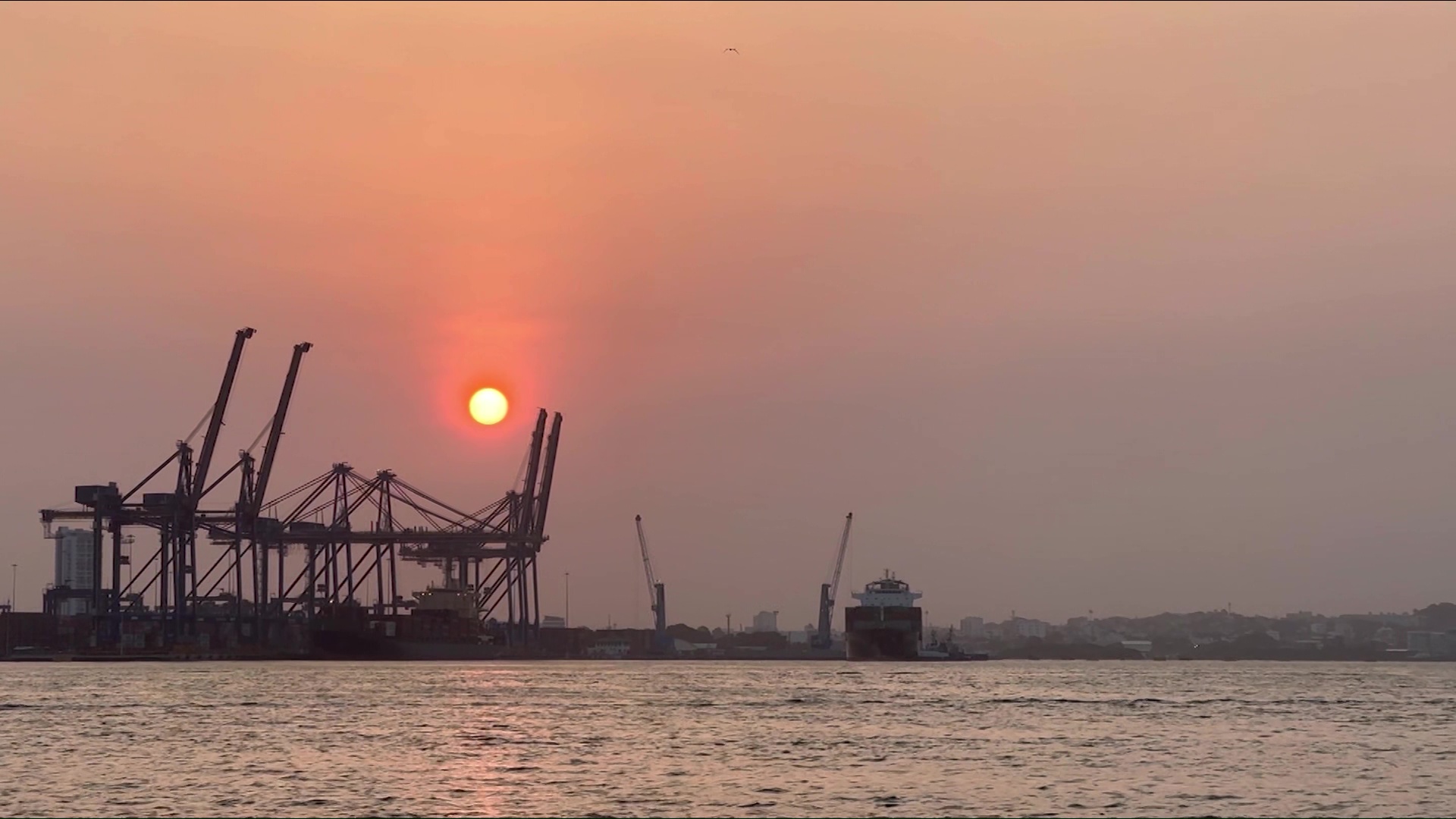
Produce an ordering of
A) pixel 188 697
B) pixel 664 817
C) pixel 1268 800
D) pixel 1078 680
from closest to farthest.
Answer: pixel 664 817, pixel 1268 800, pixel 188 697, pixel 1078 680

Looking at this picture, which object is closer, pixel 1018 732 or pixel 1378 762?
pixel 1378 762

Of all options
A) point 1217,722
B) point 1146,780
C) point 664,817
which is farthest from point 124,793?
point 1217,722

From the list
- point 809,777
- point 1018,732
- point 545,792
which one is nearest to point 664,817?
point 545,792

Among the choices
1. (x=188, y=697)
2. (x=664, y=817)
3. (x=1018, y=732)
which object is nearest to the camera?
(x=664, y=817)

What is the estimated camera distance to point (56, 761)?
63.5 meters

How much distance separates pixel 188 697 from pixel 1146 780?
252 ft

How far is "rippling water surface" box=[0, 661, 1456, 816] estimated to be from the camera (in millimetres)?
50438

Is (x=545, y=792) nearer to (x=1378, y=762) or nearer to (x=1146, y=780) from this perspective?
(x=1146, y=780)

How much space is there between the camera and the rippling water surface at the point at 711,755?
50.4 m

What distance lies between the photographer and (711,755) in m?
67.1

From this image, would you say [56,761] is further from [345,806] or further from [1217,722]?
[1217,722]

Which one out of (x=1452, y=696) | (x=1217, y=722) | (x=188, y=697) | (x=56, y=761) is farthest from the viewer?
(x=1452, y=696)

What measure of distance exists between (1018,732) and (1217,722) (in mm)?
16061

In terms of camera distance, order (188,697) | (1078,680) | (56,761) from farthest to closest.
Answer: (1078,680) < (188,697) < (56,761)
